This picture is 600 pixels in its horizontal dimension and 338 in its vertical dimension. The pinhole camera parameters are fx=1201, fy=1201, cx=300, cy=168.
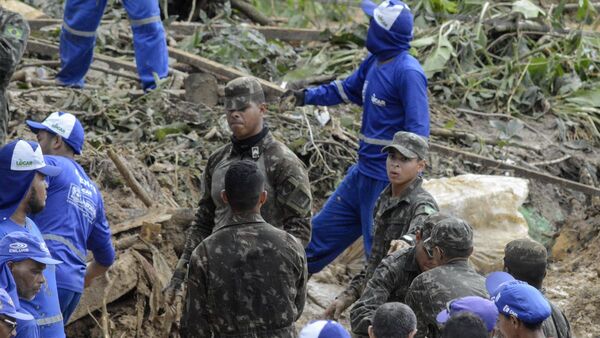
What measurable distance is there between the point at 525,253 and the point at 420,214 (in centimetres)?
114

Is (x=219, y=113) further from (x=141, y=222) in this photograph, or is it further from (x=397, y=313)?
(x=397, y=313)

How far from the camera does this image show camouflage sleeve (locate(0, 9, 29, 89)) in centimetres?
804

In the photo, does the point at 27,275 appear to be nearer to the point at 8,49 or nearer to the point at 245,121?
the point at 245,121

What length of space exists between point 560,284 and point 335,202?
261 cm

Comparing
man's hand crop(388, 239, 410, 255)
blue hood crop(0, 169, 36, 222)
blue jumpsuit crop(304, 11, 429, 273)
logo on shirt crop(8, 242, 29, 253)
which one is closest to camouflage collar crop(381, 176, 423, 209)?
man's hand crop(388, 239, 410, 255)

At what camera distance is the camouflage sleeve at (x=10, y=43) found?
316 inches

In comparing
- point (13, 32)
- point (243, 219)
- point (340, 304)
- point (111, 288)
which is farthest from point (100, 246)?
point (13, 32)

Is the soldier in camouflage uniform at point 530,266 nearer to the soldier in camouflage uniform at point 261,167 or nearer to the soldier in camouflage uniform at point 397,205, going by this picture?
the soldier in camouflage uniform at point 397,205

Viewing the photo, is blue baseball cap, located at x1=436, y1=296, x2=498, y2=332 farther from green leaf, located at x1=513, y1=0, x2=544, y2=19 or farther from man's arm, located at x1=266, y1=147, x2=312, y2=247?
green leaf, located at x1=513, y1=0, x2=544, y2=19

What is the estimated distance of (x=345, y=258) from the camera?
10219mm

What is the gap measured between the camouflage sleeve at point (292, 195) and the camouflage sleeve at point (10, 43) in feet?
7.28

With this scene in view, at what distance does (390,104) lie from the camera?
8547 mm

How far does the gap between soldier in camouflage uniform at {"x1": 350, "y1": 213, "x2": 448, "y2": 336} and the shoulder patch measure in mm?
3274

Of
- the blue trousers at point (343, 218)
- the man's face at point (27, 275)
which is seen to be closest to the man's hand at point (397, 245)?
the blue trousers at point (343, 218)
